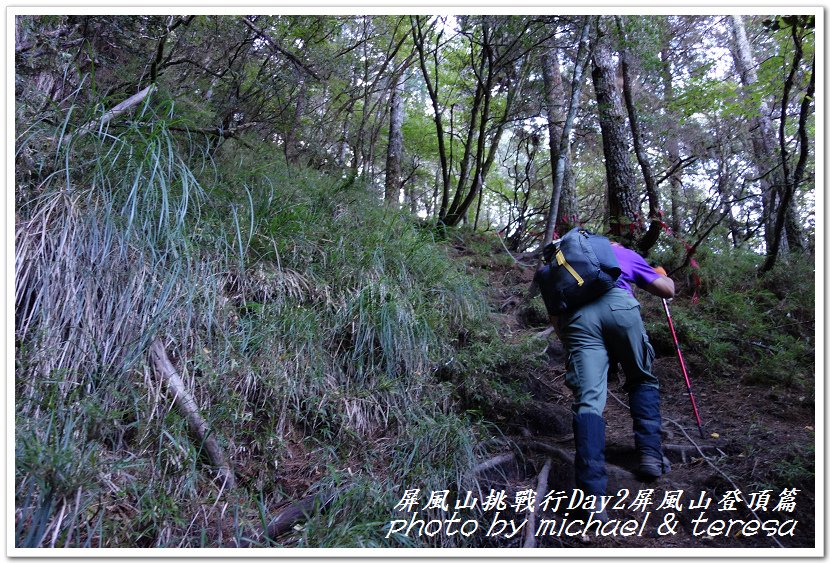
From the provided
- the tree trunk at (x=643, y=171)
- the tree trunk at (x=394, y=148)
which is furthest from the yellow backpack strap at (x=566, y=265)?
the tree trunk at (x=394, y=148)

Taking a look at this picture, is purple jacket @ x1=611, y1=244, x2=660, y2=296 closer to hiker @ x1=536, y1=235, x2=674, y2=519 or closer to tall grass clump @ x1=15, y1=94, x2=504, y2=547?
hiker @ x1=536, y1=235, x2=674, y2=519

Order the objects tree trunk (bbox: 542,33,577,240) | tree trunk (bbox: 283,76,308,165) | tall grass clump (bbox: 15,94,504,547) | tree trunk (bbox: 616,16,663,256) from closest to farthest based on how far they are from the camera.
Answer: tall grass clump (bbox: 15,94,504,547), tree trunk (bbox: 616,16,663,256), tree trunk (bbox: 283,76,308,165), tree trunk (bbox: 542,33,577,240)

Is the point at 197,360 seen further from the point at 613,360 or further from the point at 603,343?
the point at 613,360

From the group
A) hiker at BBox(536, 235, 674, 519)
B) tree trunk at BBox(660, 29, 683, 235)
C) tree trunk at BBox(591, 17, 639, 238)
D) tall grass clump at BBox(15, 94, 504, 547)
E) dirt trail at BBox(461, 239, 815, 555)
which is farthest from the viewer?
tree trunk at BBox(660, 29, 683, 235)

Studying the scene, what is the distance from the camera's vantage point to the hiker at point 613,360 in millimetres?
2996

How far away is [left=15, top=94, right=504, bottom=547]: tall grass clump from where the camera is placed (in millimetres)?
2461

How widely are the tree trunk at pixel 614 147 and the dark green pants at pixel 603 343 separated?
361 centimetres

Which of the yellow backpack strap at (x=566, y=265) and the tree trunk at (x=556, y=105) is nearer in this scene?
the yellow backpack strap at (x=566, y=265)

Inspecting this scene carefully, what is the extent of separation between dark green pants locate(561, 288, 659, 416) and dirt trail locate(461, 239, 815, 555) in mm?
263

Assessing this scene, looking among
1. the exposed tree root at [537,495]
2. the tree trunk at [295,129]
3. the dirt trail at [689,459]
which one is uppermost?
the tree trunk at [295,129]

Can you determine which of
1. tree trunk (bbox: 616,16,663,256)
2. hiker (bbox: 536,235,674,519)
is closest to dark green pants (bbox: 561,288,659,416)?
hiker (bbox: 536,235,674,519)

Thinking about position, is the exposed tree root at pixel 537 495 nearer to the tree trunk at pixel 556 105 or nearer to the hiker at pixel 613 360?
the hiker at pixel 613 360
